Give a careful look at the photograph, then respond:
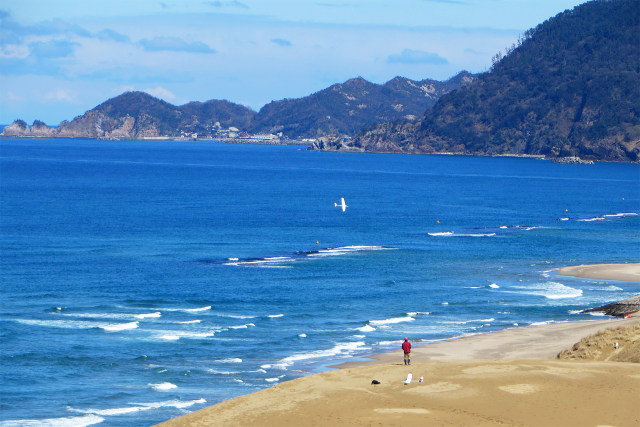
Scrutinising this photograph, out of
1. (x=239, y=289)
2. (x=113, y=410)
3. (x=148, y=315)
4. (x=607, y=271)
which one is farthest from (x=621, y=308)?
(x=113, y=410)

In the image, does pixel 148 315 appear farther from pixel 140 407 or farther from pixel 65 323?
pixel 140 407

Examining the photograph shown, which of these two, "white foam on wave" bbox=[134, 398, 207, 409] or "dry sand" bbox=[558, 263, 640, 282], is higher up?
"dry sand" bbox=[558, 263, 640, 282]

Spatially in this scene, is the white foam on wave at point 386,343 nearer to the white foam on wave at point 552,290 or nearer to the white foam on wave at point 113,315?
the white foam on wave at point 113,315

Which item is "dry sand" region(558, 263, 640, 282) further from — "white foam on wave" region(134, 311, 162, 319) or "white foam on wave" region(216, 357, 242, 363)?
"white foam on wave" region(216, 357, 242, 363)

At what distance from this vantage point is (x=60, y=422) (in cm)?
4153

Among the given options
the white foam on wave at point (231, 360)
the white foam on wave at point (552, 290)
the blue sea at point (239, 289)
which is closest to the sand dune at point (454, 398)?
the blue sea at point (239, 289)

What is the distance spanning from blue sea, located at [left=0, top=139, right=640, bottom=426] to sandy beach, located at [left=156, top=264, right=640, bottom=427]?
18.4 feet

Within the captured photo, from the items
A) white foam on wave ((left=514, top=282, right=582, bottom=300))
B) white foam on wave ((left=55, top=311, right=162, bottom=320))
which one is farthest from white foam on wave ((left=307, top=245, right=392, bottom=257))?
white foam on wave ((left=55, top=311, right=162, bottom=320))

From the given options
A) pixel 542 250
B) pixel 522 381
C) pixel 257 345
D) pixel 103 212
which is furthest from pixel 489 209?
pixel 522 381

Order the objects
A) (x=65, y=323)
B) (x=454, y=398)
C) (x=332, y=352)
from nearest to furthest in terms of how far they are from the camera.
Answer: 1. (x=454, y=398)
2. (x=332, y=352)
3. (x=65, y=323)

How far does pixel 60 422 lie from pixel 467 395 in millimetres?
18843

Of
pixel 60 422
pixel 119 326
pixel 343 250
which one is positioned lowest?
pixel 60 422

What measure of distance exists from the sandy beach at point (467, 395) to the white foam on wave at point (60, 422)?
6.14 metres

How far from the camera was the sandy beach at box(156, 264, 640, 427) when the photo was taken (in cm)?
3578
